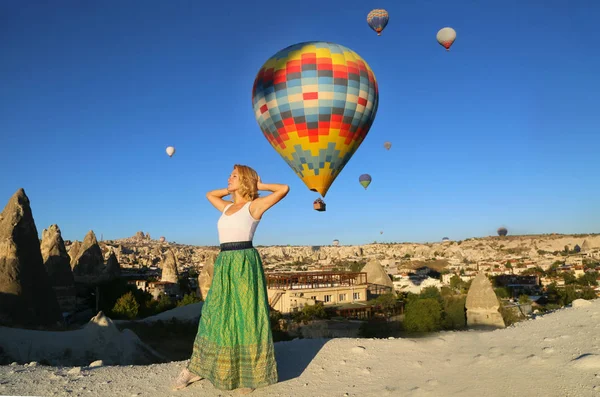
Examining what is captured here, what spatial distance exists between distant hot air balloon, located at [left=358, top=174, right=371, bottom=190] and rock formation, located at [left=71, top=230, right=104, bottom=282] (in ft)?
74.4

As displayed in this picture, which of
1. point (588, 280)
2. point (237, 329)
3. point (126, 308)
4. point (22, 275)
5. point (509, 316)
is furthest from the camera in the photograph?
point (588, 280)

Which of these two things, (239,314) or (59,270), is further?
(59,270)

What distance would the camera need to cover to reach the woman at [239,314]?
400cm

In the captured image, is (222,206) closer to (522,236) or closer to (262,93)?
(262,93)

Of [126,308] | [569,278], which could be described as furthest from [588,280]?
[126,308]

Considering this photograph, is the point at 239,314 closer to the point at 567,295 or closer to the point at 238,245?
the point at 238,245

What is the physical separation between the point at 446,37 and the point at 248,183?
23.6 metres

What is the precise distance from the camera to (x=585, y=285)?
45188 millimetres

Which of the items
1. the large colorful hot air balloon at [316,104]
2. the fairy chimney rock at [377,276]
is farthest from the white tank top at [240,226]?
the fairy chimney rock at [377,276]

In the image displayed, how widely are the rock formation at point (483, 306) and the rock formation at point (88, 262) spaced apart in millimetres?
29236

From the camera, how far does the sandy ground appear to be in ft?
13.3

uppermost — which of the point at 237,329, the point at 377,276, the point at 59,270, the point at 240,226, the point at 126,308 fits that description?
the point at 240,226

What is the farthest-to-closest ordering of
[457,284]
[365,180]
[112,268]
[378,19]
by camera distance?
[457,284], [112,268], [365,180], [378,19]

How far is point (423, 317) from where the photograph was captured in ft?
75.4
